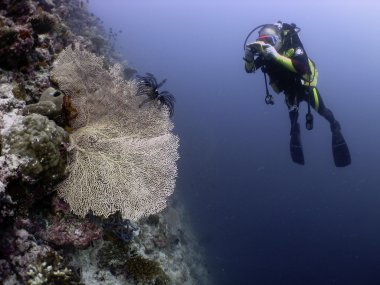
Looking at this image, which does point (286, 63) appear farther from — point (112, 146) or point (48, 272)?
point (48, 272)

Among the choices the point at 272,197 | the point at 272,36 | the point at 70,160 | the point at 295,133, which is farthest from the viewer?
the point at 272,197

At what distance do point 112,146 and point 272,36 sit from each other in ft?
14.9

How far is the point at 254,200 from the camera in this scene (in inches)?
1492

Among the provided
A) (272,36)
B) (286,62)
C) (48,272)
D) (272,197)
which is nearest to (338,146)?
(286,62)

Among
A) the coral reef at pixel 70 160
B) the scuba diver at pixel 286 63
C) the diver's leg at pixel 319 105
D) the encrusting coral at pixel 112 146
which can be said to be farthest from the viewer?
the diver's leg at pixel 319 105

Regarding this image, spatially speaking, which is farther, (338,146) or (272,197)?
(272,197)

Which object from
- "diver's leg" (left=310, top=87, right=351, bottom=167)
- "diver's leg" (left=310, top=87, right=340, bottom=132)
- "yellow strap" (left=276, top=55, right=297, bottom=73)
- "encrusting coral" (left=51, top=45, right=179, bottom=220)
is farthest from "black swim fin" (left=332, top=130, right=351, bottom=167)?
"encrusting coral" (left=51, top=45, right=179, bottom=220)

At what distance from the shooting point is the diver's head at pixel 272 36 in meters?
6.94

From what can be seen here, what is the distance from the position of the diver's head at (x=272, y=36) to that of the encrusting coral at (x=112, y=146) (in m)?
3.16

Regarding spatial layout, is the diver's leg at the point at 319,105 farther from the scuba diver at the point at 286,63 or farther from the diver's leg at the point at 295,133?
the diver's leg at the point at 295,133

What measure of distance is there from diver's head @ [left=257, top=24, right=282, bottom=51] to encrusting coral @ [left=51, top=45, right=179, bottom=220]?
3.16 metres

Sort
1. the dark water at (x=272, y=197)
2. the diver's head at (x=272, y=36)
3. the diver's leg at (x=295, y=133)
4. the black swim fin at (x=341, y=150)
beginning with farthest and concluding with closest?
the dark water at (x=272, y=197) < the black swim fin at (x=341, y=150) < the diver's leg at (x=295, y=133) < the diver's head at (x=272, y=36)

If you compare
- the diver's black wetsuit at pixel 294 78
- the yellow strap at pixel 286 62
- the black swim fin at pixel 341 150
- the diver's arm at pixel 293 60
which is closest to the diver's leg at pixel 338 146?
the black swim fin at pixel 341 150

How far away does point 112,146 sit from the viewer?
445cm
